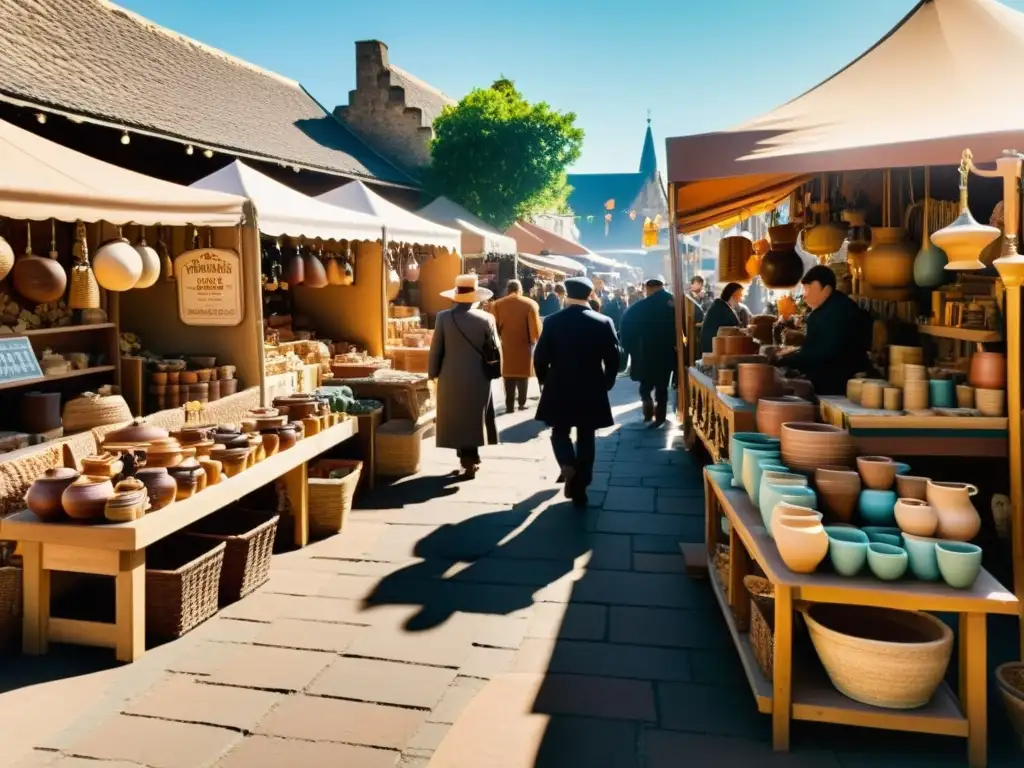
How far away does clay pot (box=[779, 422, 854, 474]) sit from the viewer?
3.38 meters

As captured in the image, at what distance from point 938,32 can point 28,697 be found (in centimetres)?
551

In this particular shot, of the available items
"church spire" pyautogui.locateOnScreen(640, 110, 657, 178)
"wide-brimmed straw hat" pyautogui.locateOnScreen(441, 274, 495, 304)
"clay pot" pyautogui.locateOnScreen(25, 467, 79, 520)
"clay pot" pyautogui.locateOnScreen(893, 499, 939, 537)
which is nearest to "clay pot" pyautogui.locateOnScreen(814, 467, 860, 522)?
"clay pot" pyautogui.locateOnScreen(893, 499, 939, 537)

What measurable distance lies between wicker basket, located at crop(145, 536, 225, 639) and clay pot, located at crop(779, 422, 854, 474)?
248 cm

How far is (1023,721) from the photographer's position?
8.91 ft

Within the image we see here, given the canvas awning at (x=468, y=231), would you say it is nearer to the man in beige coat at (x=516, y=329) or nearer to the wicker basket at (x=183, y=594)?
the man in beige coat at (x=516, y=329)

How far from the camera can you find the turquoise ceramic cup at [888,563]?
8.79ft

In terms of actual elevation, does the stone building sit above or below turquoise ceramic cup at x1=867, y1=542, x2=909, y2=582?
above

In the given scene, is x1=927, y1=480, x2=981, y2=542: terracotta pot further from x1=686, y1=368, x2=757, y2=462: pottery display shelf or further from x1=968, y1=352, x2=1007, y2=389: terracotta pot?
x1=686, y1=368, x2=757, y2=462: pottery display shelf

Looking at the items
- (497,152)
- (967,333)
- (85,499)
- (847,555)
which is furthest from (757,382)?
(497,152)

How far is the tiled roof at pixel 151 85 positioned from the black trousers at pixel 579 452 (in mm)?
5772

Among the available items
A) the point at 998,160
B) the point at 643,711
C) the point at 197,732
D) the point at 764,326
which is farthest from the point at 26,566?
the point at 764,326

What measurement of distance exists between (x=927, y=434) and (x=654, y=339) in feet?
16.3

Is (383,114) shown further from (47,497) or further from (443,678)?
(443,678)

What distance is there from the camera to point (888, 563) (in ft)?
8.79
